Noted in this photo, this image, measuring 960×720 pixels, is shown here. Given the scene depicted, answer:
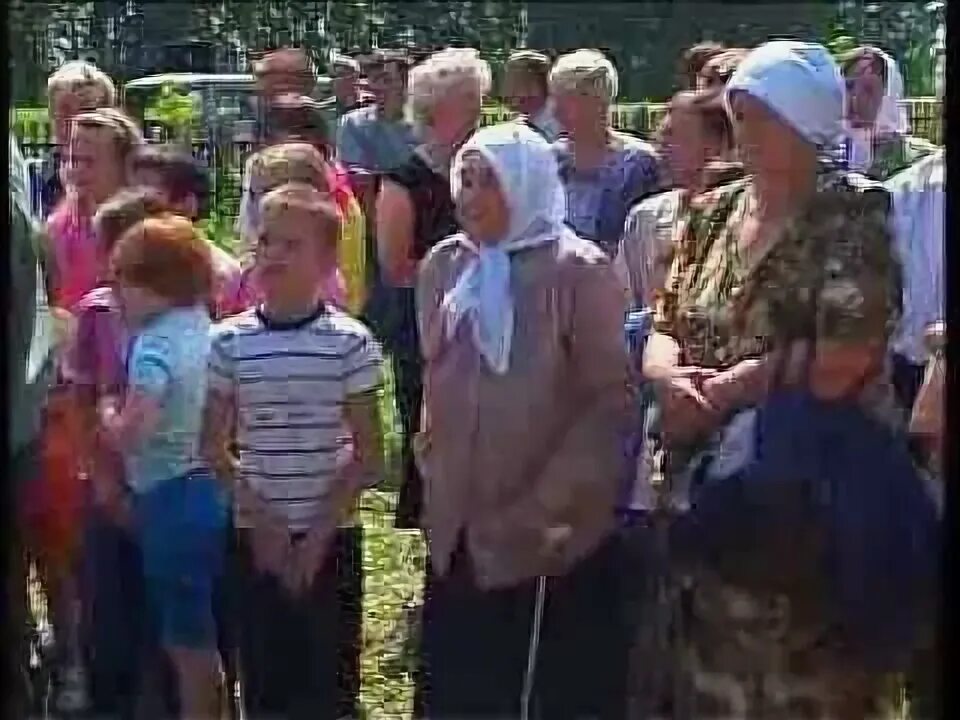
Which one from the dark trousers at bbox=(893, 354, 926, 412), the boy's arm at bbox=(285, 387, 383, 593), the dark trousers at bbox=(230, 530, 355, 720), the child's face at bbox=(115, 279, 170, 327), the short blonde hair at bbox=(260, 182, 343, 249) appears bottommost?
the dark trousers at bbox=(230, 530, 355, 720)

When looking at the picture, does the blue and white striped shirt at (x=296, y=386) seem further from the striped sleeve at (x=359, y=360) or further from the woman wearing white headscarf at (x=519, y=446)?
the woman wearing white headscarf at (x=519, y=446)

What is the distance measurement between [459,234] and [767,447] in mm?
552

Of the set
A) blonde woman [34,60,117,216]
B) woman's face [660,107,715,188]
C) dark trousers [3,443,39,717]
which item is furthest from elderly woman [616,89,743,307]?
dark trousers [3,443,39,717]

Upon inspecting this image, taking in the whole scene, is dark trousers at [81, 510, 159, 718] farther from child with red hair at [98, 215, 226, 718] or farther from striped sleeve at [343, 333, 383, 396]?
striped sleeve at [343, 333, 383, 396]

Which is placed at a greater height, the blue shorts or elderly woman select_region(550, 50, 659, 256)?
elderly woman select_region(550, 50, 659, 256)

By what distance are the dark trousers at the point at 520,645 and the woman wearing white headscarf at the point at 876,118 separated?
70 centimetres

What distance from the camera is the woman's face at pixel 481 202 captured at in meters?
2.12

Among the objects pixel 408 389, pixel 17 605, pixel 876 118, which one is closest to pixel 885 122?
pixel 876 118

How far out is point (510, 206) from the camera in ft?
7.00

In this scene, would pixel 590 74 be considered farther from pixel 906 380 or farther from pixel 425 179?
pixel 906 380

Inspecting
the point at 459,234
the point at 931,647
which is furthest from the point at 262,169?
the point at 931,647

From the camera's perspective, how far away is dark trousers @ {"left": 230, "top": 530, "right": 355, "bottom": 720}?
7.23 feet

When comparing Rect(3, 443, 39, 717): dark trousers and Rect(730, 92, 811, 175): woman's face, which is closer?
Rect(730, 92, 811, 175): woman's face

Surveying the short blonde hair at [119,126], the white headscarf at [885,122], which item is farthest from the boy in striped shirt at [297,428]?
the white headscarf at [885,122]
